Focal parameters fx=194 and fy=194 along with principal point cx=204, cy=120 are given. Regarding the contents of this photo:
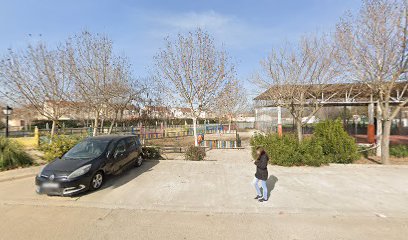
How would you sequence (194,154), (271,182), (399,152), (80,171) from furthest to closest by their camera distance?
(399,152) < (194,154) < (271,182) < (80,171)

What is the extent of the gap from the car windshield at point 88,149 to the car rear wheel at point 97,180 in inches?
22.4

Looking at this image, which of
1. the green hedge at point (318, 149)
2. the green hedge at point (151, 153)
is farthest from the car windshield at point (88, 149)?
the green hedge at point (318, 149)

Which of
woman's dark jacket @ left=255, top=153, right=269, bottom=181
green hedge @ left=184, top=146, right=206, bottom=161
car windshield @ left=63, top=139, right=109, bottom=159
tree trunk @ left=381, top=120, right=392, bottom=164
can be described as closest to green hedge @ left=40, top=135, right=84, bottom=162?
car windshield @ left=63, top=139, right=109, bottom=159

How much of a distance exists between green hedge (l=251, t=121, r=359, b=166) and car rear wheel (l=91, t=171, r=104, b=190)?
616cm

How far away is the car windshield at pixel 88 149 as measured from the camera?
5.76m

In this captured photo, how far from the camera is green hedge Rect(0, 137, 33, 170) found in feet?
24.2

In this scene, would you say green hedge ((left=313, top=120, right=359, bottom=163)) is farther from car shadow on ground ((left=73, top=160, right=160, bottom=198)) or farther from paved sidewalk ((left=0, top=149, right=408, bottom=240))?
car shadow on ground ((left=73, top=160, right=160, bottom=198))

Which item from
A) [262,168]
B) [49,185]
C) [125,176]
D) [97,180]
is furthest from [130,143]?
[262,168]

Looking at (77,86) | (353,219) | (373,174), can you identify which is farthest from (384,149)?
(77,86)

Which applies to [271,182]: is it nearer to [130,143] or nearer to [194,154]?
[194,154]

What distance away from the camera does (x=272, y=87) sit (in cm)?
1178

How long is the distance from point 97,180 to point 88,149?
121 cm

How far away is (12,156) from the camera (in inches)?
297

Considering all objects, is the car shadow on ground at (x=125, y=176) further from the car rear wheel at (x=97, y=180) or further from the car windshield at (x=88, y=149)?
the car windshield at (x=88, y=149)
